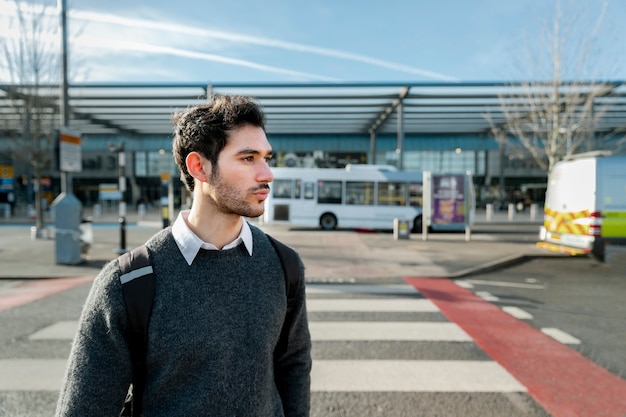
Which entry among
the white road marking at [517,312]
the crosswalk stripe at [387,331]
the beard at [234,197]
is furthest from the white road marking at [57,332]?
the white road marking at [517,312]

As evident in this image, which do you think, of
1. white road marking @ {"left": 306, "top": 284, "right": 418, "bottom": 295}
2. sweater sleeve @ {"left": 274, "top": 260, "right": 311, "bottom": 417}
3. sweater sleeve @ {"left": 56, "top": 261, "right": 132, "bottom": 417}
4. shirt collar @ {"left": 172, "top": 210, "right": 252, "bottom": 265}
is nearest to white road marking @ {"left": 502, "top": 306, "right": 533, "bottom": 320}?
white road marking @ {"left": 306, "top": 284, "right": 418, "bottom": 295}

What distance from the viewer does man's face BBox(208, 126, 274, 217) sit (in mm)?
1431

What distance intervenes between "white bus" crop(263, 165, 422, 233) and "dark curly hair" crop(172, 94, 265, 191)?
56.9 feet

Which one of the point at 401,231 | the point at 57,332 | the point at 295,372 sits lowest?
the point at 57,332

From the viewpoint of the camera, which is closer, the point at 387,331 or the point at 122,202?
the point at 387,331

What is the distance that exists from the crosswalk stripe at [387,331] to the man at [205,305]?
356 centimetres

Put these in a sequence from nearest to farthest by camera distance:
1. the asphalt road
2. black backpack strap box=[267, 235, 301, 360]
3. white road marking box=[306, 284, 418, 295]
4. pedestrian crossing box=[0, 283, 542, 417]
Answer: black backpack strap box=[267, 235, 301, 360]
the asphalt road
pedestrian crossing box=[0, 283, 542, 417]
white road marking box=[306, 284, 418, 295]

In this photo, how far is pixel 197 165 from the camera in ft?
4.80

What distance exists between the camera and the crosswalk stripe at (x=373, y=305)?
6.16m

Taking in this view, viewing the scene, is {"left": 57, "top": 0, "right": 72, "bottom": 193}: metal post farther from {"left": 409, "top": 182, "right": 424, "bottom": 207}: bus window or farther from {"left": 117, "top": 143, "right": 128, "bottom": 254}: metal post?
{"left": 409, "top": 182, "right": 424, "bottom": 207}: bus window

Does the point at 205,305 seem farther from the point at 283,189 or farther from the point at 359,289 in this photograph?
the point at 283,189

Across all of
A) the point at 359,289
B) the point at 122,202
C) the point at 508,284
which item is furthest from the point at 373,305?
the point at 122,202

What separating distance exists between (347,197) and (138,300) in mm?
17717

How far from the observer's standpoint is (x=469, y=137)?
43188 millimetres
